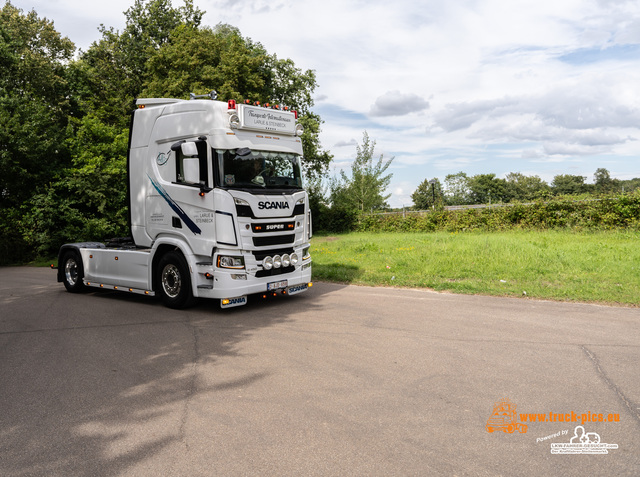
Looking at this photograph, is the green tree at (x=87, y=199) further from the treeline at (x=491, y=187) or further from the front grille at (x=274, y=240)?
the treeline at (x=491, y=187)

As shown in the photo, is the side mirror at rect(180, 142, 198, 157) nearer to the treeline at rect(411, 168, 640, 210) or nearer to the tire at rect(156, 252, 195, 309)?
the tire at rect(156, 252, 195, 309)

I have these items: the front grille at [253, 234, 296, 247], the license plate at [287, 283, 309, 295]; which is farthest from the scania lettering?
the license plate at [287, 283, 309, 295]

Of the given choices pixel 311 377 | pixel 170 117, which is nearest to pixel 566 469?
pixel 311 377

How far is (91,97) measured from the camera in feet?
108

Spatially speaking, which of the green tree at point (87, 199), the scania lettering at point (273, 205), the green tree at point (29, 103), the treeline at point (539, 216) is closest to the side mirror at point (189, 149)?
the scania lettering at point (273, 205)

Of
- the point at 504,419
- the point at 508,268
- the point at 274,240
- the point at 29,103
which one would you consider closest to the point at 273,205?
the point at 274,240

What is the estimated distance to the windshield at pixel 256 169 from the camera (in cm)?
Answer: 843

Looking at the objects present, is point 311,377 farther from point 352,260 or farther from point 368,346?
point 352,260

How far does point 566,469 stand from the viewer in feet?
11.0

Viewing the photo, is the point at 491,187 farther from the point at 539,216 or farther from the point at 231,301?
the point at 231,301

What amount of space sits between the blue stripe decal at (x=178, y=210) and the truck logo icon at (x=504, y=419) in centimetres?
578

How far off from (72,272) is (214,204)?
5.66 m

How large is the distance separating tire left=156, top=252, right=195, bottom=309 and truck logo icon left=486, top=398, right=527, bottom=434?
5.88 m

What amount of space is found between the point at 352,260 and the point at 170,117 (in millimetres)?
8089
